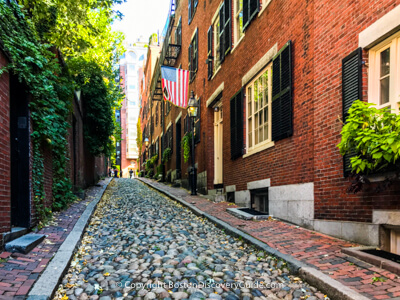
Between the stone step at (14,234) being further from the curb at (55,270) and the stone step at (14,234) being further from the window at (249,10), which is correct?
the window at (249,10)

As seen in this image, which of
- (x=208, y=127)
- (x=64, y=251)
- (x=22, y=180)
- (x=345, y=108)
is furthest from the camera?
(x=208, y=127)

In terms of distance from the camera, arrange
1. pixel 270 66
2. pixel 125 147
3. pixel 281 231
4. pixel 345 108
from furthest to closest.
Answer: pixel 125 147, pixel 270 66, pixel 281 231, pixel 345 108

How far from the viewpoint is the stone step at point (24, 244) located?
4454 mm

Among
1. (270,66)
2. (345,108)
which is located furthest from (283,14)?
(345,108)

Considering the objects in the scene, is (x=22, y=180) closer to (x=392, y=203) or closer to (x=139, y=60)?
(x=392, y=203)

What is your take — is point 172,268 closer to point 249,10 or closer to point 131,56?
point 249,10

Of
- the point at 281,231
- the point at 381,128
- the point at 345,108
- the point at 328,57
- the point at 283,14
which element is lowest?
the point at 281,231

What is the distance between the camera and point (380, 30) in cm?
453

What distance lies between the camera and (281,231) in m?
6.16

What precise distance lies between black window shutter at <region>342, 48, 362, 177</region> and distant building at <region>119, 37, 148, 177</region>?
61037 mm

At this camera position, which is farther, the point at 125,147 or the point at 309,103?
the point at 125,147

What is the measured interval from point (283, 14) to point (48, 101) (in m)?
5.02

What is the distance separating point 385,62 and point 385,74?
0.16 meters

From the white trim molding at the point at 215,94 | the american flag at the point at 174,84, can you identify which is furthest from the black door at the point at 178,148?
the american flag at the point at 174,84
